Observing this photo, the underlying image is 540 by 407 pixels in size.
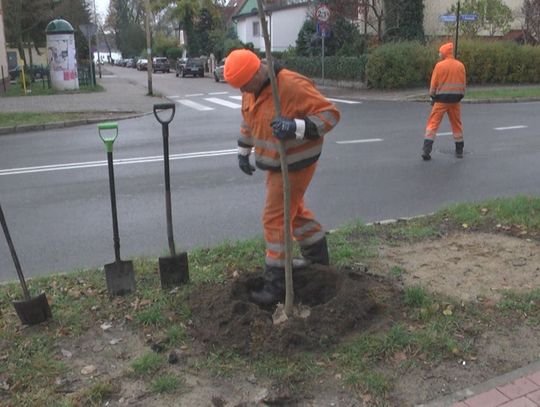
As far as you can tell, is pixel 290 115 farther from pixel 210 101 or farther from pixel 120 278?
pixel 210 101

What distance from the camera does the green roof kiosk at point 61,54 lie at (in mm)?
26844

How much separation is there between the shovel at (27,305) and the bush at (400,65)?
21.6 meters

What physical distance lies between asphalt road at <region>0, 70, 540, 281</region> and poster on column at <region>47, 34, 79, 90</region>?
47.1 ft

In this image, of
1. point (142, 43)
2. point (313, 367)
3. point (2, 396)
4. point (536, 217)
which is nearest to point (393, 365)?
point (313, 367)

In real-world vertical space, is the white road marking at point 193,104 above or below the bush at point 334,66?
below

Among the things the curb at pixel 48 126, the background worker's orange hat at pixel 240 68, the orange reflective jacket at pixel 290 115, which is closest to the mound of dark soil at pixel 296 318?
the orange reflective jacket at pixel 290 115

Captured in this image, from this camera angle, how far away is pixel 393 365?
3266 millimetres

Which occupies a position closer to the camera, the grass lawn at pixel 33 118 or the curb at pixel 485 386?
the curb at pixel 485 386

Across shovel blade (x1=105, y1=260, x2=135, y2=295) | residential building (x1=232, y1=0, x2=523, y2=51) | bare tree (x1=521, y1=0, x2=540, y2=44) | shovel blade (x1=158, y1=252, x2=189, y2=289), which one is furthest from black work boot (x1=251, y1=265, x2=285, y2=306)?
bare tree (x1=521, y1=0, x2=540, y2=44)

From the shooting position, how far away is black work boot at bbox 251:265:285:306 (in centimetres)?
388

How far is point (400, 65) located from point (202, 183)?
1728 cm

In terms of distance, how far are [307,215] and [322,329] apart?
98cm

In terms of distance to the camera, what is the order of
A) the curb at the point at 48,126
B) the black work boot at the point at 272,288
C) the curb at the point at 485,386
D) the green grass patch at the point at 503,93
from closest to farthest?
the curb at the point at 485,386 → the black work boot at the point at 272,288 → the curb at the point at 48,126 → the green grass patch at the point at 503,93

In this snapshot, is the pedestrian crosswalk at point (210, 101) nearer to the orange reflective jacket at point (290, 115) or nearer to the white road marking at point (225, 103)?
the white road marking at point (225, 103)
